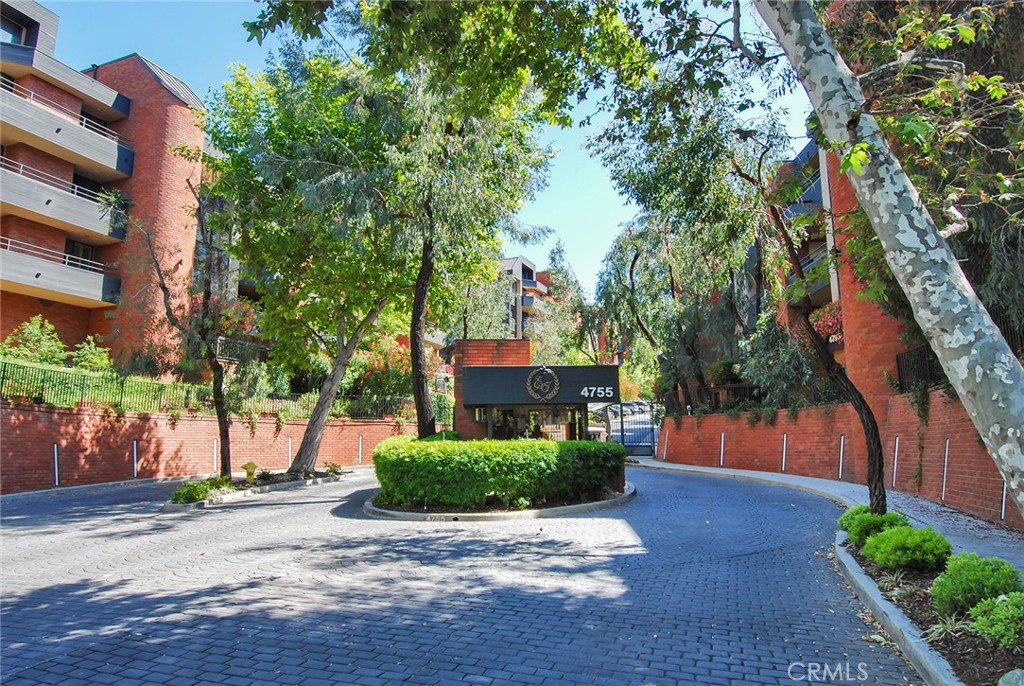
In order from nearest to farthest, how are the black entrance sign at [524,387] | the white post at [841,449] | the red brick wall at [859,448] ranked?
the red brick wall at [859,448], the black entrance sign at [524,387], the white post at [841,449]

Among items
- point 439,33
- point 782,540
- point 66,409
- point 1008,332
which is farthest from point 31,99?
point 1008,332

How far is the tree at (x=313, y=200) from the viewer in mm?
15453

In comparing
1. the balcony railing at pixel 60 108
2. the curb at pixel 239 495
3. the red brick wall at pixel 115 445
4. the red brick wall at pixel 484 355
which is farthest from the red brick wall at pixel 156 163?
the red brick wall at pixel 484 355

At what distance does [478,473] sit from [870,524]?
21.2 feet

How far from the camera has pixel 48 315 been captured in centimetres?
2522

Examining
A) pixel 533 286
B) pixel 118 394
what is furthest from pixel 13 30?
pixel 533 286

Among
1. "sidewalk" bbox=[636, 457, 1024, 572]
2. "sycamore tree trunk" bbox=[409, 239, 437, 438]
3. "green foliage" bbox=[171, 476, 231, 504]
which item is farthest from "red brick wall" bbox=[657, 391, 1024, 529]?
"green foliage" bbox=[171, 476, 231, 504]

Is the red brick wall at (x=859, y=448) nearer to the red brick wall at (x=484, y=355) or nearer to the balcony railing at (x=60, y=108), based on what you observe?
the red brick wall at (x=484, y=355)

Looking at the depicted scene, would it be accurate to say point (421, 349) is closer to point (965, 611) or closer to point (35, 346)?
point (965, 611)

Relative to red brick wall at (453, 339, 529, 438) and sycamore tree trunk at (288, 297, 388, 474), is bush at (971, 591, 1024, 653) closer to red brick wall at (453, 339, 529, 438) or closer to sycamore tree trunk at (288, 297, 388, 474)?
red brick wall at (453, 339, 529, 438)

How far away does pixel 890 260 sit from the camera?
4512mm

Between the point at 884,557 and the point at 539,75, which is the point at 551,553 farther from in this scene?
the point at 539,75

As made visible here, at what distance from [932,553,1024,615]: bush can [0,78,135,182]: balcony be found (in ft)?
95.7

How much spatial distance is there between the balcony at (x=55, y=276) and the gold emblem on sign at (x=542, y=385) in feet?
59.5
